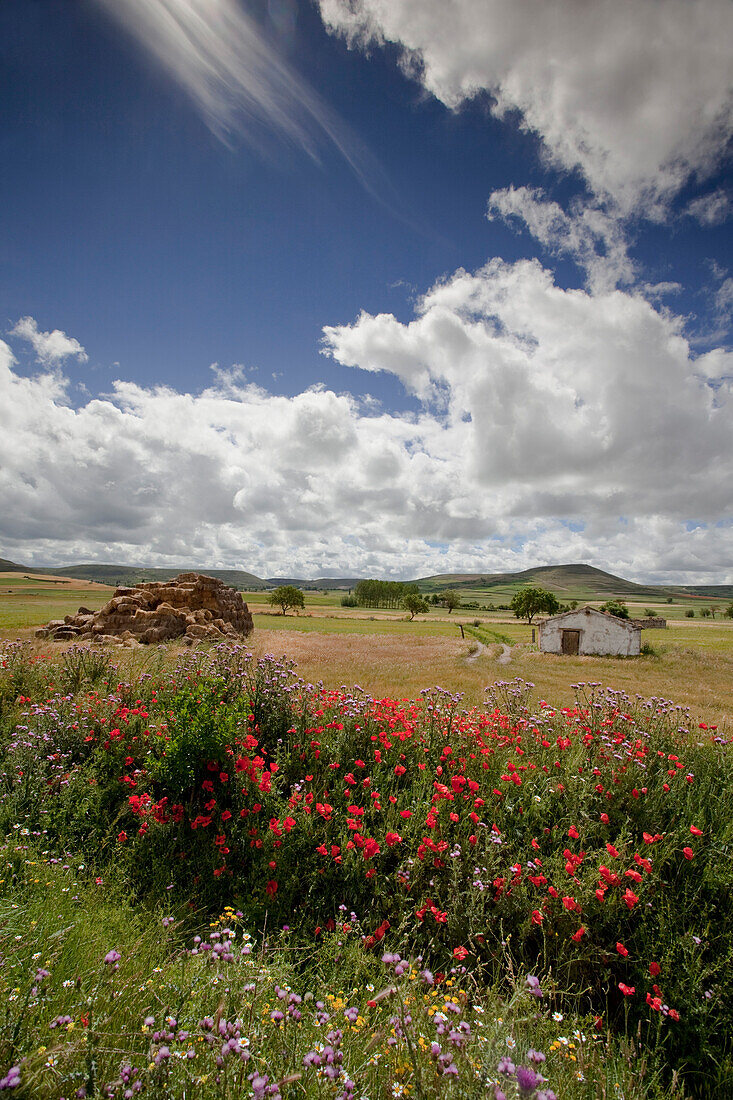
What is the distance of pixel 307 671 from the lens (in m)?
21.2

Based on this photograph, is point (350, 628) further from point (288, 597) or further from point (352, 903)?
point (352, 903)

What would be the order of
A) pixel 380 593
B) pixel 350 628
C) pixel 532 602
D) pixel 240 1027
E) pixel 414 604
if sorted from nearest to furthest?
pixel 240 1027, pixel 350 628, pixel 532 602, pixel 414 604, pixel 380 593

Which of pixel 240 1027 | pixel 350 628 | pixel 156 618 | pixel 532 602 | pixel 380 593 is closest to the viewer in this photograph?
pixel 240 1027

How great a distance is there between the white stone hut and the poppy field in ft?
122

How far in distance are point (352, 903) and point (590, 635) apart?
141 feet

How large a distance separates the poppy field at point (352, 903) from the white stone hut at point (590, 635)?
37.3 m

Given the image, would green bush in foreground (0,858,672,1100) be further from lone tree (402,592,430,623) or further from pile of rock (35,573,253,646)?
lone tree (402,592,430,623)

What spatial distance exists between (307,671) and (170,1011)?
18850 mm

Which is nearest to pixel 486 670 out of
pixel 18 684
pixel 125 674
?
pixel 125 674

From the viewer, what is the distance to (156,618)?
2759 cm

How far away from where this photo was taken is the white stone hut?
40.6 meters

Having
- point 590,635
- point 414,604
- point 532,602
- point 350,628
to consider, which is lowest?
point 350,628

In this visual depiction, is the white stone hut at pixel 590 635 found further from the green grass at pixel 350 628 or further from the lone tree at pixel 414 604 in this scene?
the lone tree at pixel 414 604

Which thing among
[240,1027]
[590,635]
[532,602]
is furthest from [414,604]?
[240,1027]
